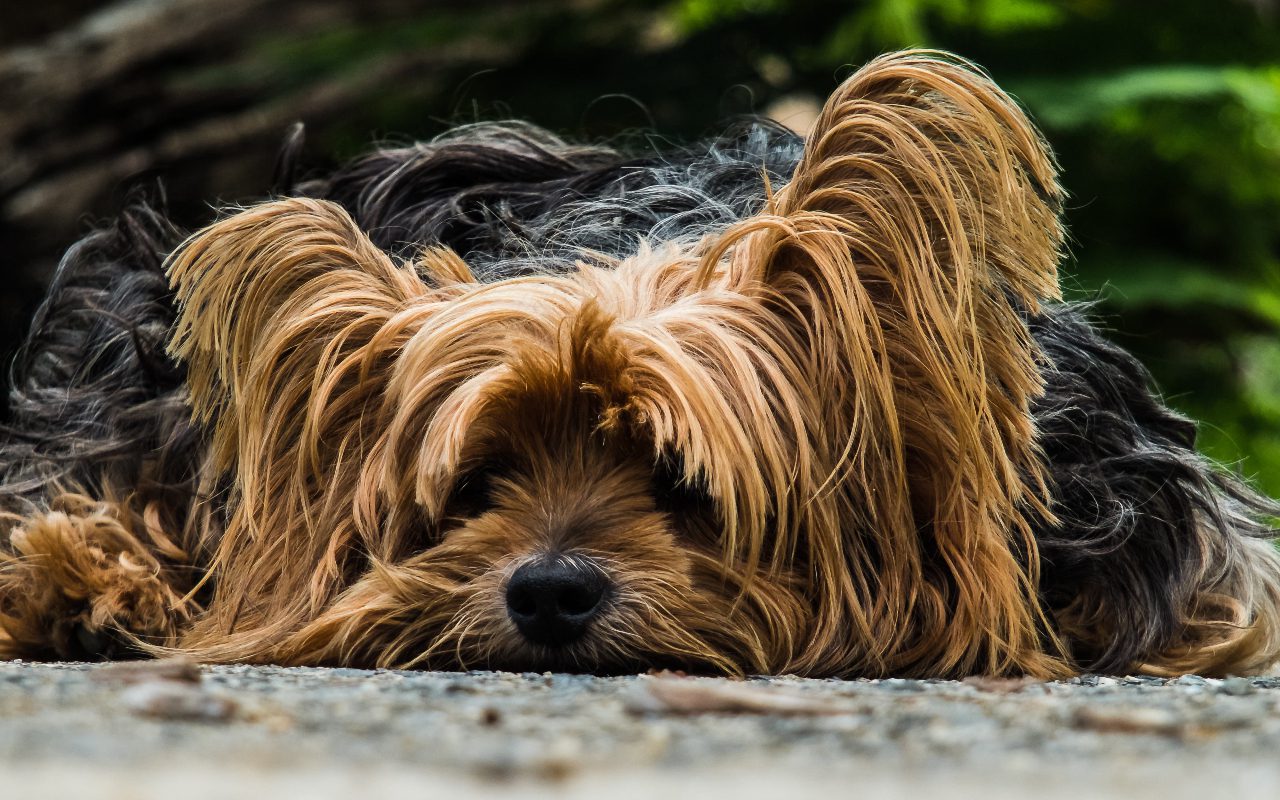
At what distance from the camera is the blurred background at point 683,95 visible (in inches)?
315

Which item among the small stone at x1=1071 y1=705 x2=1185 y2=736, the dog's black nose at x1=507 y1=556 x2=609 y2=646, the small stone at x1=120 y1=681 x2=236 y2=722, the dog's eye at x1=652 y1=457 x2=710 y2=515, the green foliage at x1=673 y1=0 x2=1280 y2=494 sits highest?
the green foliage at x1=673 y1=0 x2=1280 y2=494

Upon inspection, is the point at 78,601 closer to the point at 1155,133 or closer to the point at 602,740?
the point at 602,740

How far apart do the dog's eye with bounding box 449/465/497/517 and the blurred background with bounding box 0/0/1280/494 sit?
14.1 feet

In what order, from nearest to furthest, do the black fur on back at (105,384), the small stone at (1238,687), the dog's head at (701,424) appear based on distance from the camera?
the small stone at (1238,687)
the dog's head at (701,424)
the black fur on back at (105,384)

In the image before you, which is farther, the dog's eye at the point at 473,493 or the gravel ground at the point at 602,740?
the dog's eye at the point at 473,493

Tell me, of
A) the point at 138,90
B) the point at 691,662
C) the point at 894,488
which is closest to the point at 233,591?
the point at 691,662

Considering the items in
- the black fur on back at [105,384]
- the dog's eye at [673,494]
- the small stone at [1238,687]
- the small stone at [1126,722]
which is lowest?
the small stone at [1238,687]

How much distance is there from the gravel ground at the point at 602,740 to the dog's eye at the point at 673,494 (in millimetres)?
742

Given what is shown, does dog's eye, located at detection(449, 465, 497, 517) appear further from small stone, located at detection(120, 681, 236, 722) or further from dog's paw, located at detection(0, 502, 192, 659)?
small stone, located at detection(120, 681, 236, 722)

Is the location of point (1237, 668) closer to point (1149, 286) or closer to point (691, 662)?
point (691, 662)

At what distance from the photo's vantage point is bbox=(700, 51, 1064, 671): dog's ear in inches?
147

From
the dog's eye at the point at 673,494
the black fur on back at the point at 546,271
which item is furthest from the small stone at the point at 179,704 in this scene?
the black fur on back at the point at 546,271

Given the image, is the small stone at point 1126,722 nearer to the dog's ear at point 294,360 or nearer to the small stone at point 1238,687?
the small stone at point 1238,687

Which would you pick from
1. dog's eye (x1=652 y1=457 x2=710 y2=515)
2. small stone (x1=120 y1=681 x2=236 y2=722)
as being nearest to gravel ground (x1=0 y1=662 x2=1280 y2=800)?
small stone (x1=120 y1=681 x2=236 y2=722)
